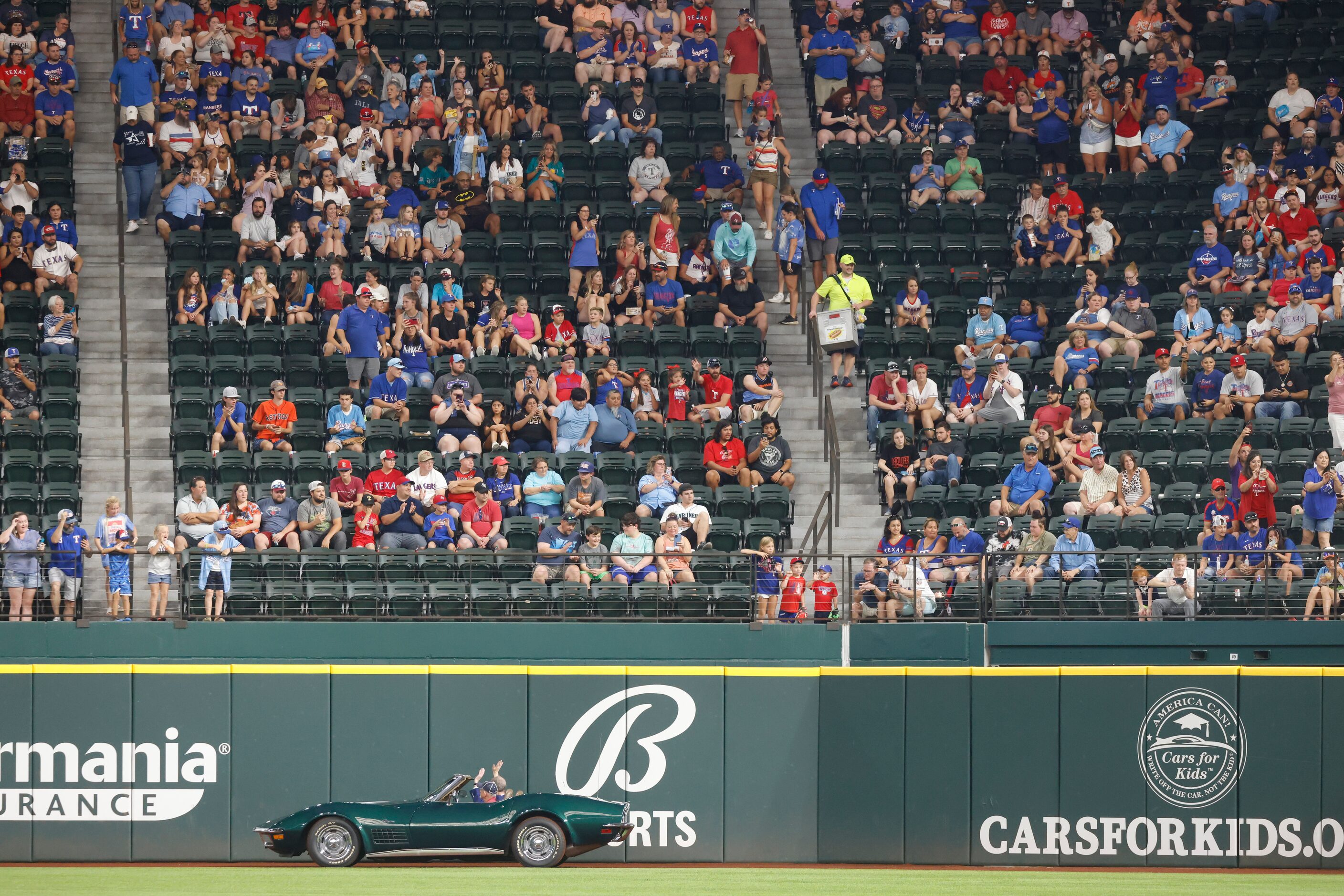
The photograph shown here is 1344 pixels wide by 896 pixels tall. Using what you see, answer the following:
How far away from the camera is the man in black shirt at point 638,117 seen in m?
25.5

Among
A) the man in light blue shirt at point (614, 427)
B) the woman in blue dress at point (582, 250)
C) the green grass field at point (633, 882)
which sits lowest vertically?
the green grass field at point (633, 882)

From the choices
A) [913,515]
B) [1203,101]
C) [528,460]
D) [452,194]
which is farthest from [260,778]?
[1203,101]

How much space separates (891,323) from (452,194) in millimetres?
6276

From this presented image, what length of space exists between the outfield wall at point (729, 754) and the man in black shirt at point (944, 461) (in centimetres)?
366

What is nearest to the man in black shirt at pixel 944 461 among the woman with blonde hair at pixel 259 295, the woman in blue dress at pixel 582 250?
the woman in blue dress at pixel 582 250

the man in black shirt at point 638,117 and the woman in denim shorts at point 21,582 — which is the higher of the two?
Result: the man in black shirt at point 638,117

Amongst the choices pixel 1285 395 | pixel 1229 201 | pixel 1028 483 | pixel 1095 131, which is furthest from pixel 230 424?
pixel 1229 201

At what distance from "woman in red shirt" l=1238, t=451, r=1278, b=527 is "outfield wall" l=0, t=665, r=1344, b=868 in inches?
112

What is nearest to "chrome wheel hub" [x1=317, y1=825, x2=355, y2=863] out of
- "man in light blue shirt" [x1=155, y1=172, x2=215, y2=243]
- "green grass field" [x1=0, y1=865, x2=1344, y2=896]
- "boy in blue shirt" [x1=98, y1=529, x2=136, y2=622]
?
"green grass field" [x1=0, y1=865, x2=1344, y2=896]

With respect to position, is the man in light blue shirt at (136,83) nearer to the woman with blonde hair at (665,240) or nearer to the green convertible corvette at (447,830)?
the woman with blonde hair at (665,240)

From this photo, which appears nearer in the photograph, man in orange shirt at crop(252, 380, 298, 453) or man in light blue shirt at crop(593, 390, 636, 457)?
man in orange shirt at crop(252, 380, 298, 453)

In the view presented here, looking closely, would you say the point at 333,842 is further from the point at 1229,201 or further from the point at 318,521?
the point at 1229,201

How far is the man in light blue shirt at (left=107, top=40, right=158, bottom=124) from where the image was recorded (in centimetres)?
2478

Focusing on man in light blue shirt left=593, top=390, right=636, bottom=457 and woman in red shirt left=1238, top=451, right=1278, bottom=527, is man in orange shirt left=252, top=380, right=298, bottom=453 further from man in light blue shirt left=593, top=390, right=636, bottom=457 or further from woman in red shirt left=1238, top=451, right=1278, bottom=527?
woman in red shirt left=1238, top=451, right=1278, bottom=527
